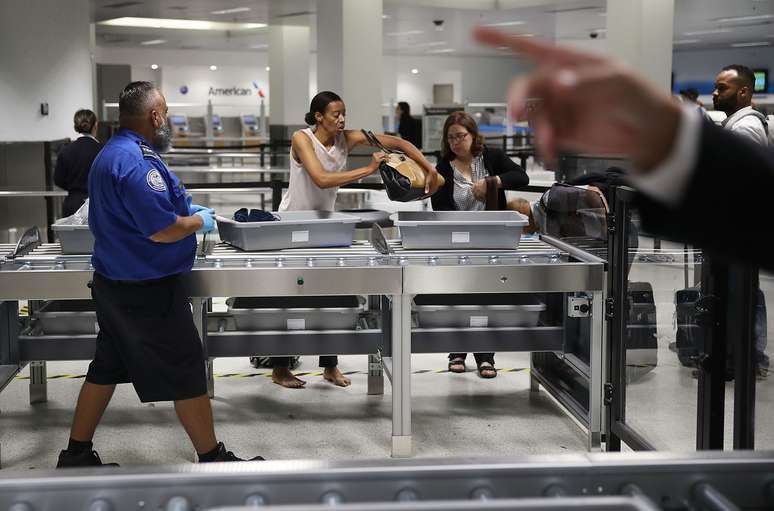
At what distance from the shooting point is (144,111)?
131 inches

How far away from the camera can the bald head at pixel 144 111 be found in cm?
333

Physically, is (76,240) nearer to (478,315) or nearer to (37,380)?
(37,380)

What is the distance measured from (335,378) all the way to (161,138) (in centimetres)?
219

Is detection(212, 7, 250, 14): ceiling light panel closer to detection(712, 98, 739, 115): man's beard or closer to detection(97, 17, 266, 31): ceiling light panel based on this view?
detection(97, 17, 266, 31): ceiling light panel

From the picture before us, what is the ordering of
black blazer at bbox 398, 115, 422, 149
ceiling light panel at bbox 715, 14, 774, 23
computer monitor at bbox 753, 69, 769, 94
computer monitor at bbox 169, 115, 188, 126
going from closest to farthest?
black blazer at bbox 398, 115, 422, 149 < ceiling light panel at bbox 715, 14, 774, 23 < computer monitor at bbox 169, 115, 188, 126 < computer monitor at bbox 753, 69, 769, 94

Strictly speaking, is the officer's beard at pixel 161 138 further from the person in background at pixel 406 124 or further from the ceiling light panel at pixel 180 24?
the ceiling light panel at pixel 180 24

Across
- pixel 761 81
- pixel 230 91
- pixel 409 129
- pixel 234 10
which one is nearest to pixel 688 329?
pixel 409 129

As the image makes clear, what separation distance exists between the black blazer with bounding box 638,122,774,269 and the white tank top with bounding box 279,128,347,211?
12.7 feet

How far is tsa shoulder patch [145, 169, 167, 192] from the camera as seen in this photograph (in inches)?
125

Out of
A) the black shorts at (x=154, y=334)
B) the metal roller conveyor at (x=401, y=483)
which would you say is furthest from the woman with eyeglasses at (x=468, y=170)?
the metal roller conveyor at (x=401, y=483)

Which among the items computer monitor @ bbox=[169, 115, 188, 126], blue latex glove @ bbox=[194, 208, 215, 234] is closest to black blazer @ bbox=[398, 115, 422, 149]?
computer monitor @ bbox=[169, 115, 188, 126]

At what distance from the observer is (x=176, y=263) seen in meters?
3.35

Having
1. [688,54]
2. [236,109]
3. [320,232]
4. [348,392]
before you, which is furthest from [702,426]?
[688,54]

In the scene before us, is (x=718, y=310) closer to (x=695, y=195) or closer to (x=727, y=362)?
(x=727, y=362)
